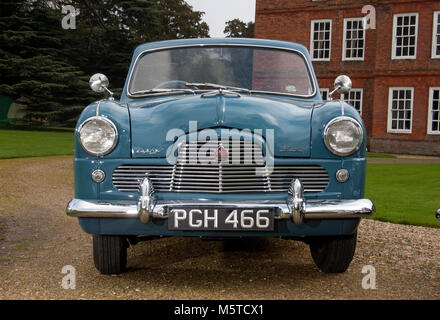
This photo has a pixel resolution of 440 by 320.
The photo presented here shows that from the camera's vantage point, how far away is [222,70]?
4.39 meters

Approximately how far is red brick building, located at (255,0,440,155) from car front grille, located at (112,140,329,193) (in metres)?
18.8

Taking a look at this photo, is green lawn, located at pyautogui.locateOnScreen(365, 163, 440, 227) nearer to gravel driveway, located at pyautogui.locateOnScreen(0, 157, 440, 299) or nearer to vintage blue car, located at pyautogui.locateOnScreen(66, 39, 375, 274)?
gravel driveway, located at pyautogui.locateOnScreen(0, 157, 440, 299)

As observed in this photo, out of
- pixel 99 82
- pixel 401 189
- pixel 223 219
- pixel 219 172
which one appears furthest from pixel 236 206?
pixel 401 189

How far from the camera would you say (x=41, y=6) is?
28.3m

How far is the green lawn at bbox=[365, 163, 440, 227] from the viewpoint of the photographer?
653 cm

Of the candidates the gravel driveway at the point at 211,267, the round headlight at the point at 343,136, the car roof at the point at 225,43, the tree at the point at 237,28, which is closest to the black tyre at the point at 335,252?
the gravel driveway at the point at 211,267

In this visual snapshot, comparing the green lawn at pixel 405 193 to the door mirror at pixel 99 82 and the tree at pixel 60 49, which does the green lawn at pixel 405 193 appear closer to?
the door mirror at pixel 99 82

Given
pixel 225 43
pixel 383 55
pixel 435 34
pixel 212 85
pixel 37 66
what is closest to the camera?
pixel 212 85

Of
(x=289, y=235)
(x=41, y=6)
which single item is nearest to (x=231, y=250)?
(x=289, y=235)

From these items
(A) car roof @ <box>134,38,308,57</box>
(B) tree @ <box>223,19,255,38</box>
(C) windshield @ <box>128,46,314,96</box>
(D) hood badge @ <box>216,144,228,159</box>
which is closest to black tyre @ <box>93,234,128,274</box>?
(D) hood badge @ <box>216,144,228,159</box>

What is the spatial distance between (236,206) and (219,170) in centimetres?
26

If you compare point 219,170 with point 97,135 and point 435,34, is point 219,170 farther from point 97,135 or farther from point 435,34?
point 435,34

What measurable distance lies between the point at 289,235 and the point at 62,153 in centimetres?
1344
